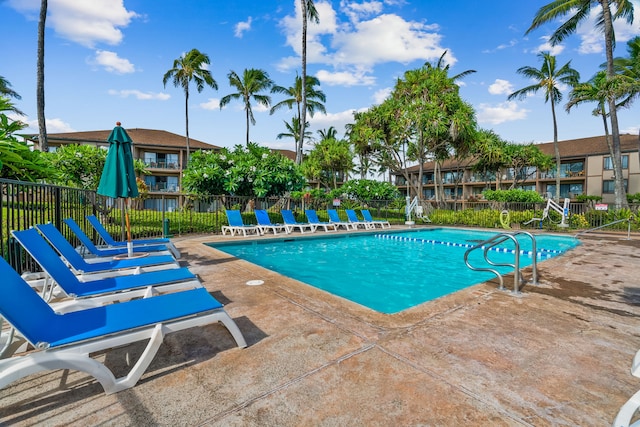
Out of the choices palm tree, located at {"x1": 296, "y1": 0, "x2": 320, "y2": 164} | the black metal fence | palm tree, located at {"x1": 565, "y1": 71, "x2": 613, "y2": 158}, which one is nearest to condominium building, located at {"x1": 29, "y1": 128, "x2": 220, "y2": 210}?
palm tree, located at {"x1": 296, "y1": 0, "x2": 320, "y2": 164}

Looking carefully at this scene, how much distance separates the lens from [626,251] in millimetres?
8766

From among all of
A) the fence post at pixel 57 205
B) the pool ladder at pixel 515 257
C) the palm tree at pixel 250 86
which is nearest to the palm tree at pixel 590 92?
the pool ladder at pixel 515 257

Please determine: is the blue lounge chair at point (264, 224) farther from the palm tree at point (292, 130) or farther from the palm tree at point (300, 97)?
the palm tree at point (292, 130)

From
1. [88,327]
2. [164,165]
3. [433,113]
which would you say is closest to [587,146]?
[433,113]

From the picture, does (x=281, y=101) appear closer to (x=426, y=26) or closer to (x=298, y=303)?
(x=426, y=26)

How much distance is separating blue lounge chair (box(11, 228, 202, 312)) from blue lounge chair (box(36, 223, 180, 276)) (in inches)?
17.5

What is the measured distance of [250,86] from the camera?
104ft

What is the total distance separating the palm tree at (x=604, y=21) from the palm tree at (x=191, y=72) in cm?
2710

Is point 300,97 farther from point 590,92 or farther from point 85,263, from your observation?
point 85,263

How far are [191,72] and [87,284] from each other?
3111 cm

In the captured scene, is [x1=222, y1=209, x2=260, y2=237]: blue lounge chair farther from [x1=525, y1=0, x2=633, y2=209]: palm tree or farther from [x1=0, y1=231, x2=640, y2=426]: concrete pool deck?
[x1=525, y1=0, x2=633, y2=209]: palm tree

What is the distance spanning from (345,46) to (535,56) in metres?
Result: 18.8

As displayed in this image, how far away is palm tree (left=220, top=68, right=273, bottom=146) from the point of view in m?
31.7

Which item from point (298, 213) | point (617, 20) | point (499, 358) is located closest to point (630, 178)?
point (617, 20)
